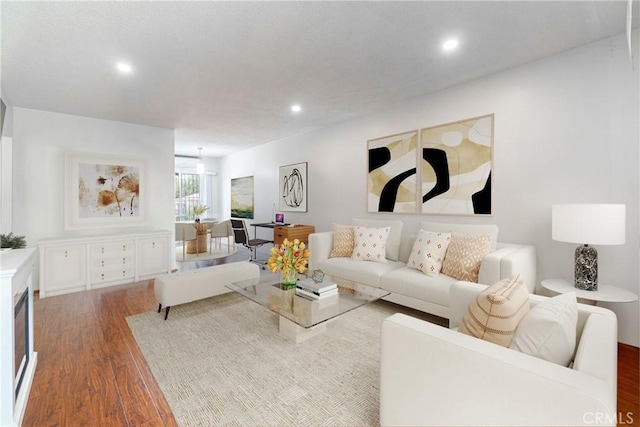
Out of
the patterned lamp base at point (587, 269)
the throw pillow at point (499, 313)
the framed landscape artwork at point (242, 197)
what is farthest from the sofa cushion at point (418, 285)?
the framed landscape artwork at point (242, 197)

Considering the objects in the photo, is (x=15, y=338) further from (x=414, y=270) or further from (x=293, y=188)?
(x=293, y=188)

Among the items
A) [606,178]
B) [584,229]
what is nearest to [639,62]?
[606,178]

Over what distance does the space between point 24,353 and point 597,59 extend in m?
4.99

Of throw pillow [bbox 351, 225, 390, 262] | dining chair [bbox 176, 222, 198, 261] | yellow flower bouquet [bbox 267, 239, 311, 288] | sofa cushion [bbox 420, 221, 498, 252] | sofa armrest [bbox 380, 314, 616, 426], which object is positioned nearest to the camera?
sofa armrest [bbox 380, 314, 616, 426]

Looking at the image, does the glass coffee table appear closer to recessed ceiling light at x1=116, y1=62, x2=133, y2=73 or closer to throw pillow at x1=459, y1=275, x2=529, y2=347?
throw pillow at x1=459, y1=275, x2=529, y2=347

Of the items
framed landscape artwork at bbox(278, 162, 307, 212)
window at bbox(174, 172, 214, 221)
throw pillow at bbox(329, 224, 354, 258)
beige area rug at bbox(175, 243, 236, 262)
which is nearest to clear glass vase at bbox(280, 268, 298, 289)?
throw pillow at bbox(329, 224, 354, 258)

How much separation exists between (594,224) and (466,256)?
95 centimetres

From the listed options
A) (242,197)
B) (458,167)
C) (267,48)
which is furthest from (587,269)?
(242,197)

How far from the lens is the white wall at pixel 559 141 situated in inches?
93.2

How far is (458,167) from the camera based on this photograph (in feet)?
11.0

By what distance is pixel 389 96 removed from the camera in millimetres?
3691

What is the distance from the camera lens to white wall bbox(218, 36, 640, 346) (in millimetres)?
2367

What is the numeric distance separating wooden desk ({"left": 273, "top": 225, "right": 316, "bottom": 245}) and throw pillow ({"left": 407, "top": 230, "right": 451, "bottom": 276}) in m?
2.37

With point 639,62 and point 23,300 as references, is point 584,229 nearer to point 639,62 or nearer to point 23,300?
point 639,62
